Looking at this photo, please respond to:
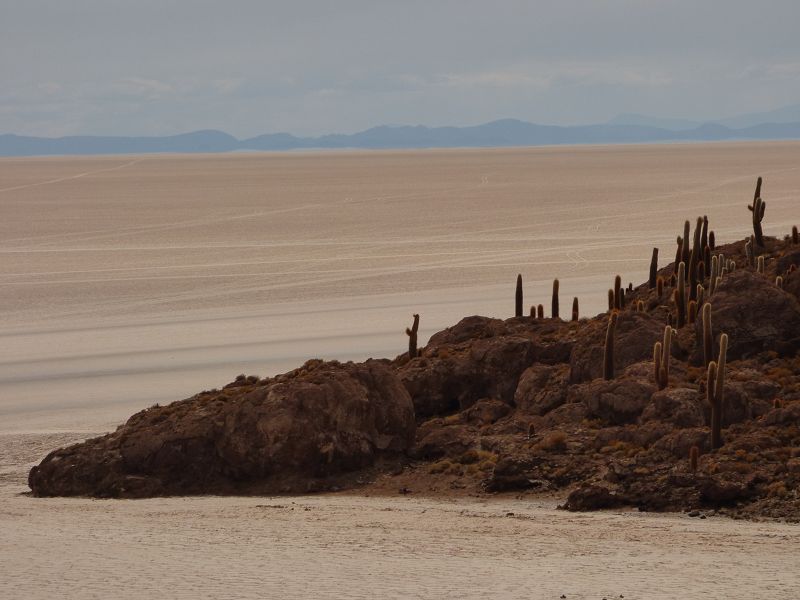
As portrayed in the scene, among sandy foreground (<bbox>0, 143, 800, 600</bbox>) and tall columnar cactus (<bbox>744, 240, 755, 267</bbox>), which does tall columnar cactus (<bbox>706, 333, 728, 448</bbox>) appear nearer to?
sandy foreground (<bbox>0, 143, 800, 600</bbox>)

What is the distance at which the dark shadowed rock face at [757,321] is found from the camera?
17859 millimetres

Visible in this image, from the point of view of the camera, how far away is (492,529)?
44.9 ft

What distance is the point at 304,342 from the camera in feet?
97.2

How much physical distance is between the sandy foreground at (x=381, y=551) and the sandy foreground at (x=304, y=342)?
4cm

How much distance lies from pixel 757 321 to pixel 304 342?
44.2 feet

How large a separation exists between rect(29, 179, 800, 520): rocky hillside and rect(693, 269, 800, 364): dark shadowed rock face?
0.02 m

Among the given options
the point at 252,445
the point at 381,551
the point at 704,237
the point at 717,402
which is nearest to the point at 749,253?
the point at 704,237

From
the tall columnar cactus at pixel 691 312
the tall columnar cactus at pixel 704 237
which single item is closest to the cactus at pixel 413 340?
the tall columnar cactus at pixel 691 312

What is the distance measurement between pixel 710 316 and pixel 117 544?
7.63 meters

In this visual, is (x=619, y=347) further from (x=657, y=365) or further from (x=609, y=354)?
(x=657, y=365)

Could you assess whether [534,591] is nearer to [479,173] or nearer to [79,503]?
[79,503]

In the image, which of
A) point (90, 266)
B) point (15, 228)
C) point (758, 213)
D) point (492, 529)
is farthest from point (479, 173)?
point (492, 529)

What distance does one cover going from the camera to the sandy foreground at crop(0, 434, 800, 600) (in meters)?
11.3

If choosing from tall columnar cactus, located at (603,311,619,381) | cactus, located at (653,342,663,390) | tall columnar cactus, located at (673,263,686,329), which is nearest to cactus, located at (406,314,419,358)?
tall columnar cactus, located at (603,311,619,381)
